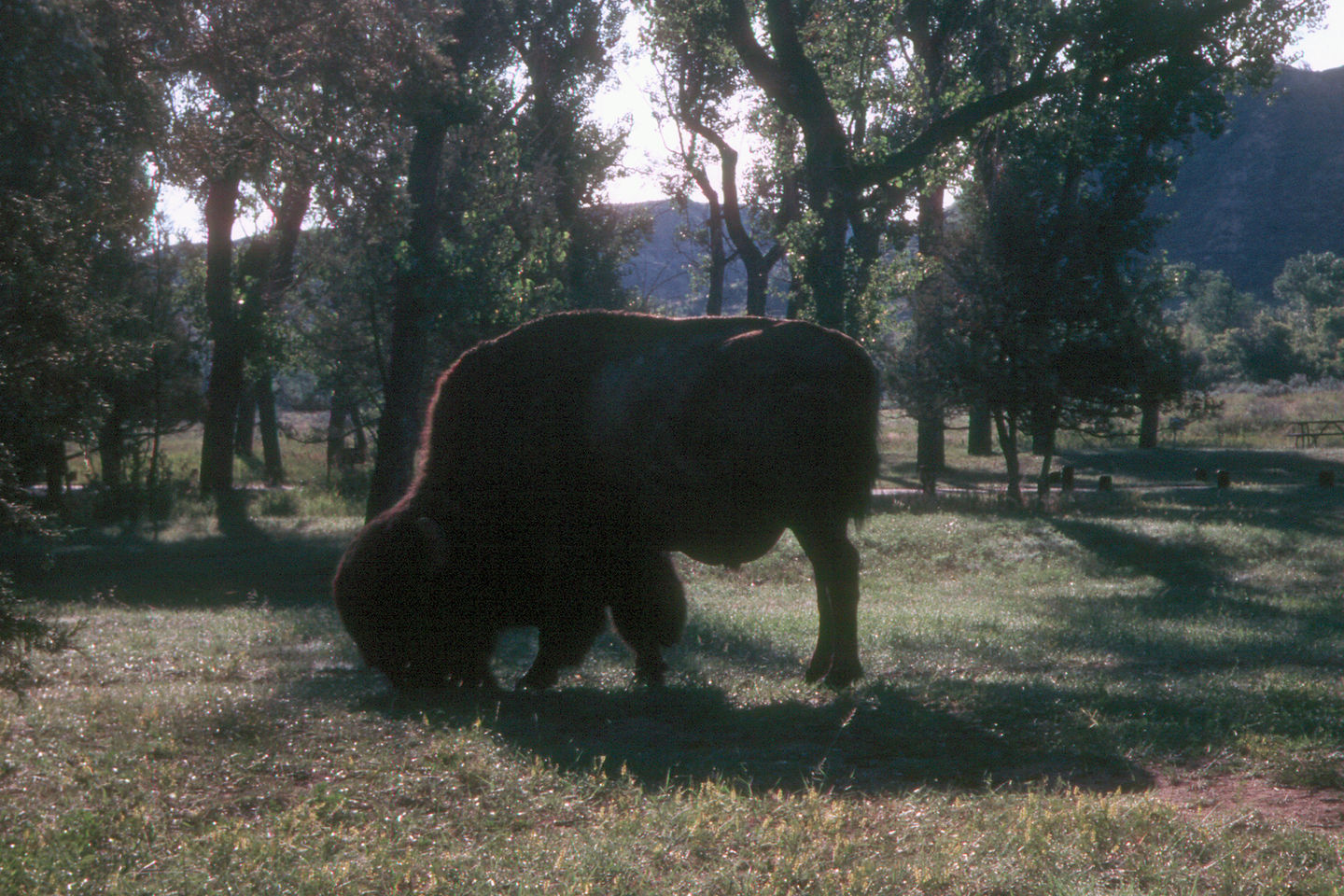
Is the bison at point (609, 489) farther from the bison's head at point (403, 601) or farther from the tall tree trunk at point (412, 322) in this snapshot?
the tall tree trunk at point (412, 322)

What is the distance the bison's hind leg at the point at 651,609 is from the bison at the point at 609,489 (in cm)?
1

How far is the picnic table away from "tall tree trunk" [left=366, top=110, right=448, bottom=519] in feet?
127

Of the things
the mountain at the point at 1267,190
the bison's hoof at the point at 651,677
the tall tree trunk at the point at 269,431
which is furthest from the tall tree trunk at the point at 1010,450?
the mountain at the point at 1267,190

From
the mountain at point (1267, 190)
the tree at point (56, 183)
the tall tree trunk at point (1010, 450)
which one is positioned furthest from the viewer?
the mountain at point (1267, 190)

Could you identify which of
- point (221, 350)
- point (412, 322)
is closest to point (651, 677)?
point (412, 322)

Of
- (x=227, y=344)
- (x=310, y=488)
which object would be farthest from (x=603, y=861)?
(x=310, y=488)

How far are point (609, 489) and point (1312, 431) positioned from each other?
51.9m

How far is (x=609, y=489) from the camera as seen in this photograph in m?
7.34

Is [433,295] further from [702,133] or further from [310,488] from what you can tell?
[702,133]

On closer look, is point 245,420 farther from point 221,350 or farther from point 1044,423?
point 1044,423

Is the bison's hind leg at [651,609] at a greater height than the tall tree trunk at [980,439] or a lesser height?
lesser

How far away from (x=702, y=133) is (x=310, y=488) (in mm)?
17385

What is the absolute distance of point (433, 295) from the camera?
63.0 feet

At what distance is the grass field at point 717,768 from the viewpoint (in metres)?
3.76
